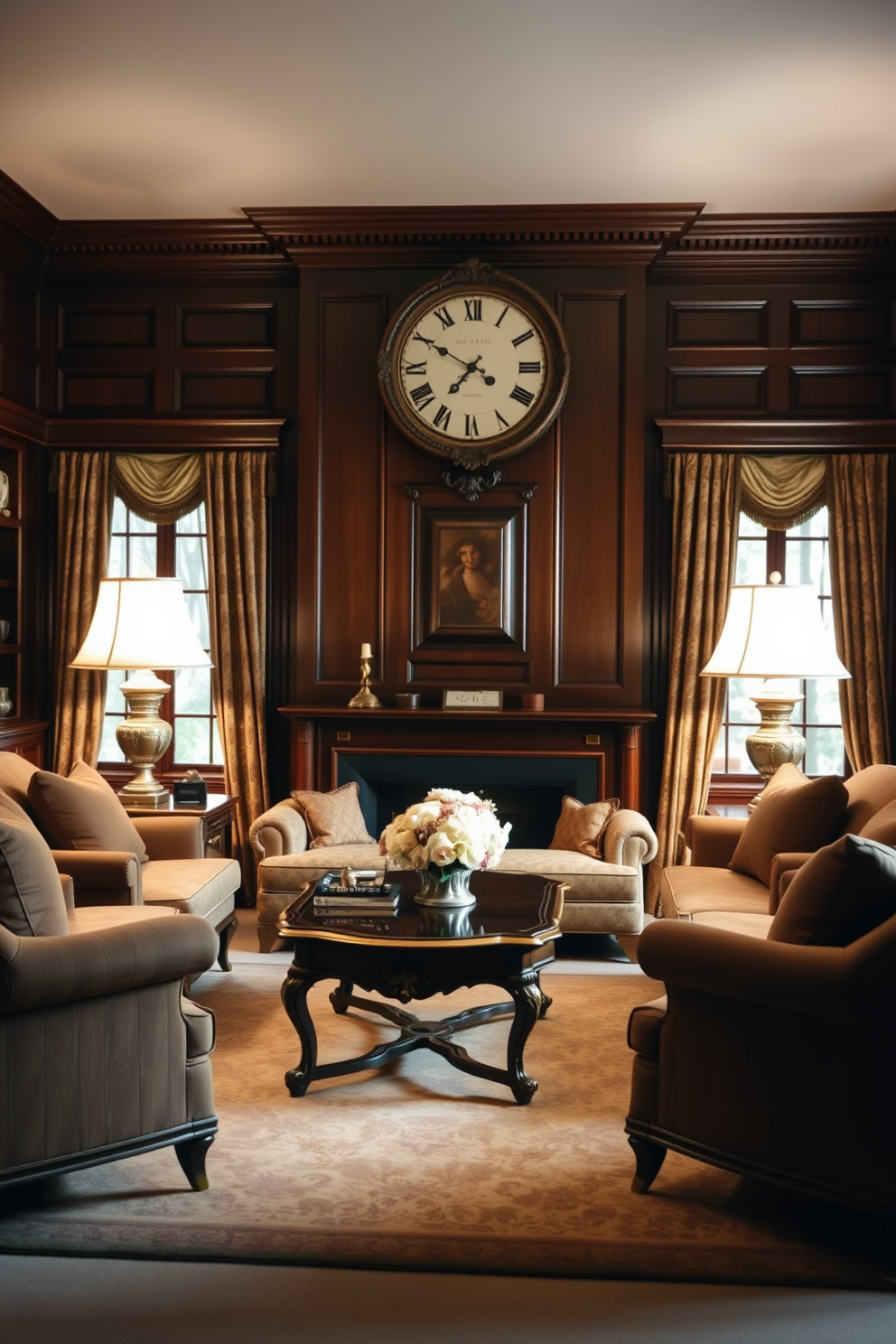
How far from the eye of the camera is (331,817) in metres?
5.56

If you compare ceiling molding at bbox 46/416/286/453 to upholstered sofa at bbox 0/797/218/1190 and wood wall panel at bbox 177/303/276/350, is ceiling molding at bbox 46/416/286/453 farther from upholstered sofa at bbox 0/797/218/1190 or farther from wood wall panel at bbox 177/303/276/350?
upholstered sofa at bbox 0/797/218/1190

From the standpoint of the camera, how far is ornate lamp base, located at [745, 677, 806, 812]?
5.46 metres

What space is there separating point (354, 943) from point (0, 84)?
3539mm

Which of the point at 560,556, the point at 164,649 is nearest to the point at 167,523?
the point at 164,649

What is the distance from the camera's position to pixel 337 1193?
296 cm

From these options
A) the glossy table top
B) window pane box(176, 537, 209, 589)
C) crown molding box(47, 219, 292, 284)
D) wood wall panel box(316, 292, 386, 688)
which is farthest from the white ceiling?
the glossy table top

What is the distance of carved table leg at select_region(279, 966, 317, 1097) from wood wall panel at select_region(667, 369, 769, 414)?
3.81 metres

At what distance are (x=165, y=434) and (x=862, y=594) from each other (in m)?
3.70

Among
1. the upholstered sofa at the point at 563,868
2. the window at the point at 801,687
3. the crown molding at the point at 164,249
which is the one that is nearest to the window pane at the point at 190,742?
the upholstered sofa at the point at 563,868

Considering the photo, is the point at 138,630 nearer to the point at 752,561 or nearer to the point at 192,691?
the point at 192,691

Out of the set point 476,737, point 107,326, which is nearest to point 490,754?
point 476,737

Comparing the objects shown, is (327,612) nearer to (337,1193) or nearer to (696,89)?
(696,89)

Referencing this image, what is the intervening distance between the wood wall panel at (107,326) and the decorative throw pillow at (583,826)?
333 centimetres

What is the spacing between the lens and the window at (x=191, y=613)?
6.51m
